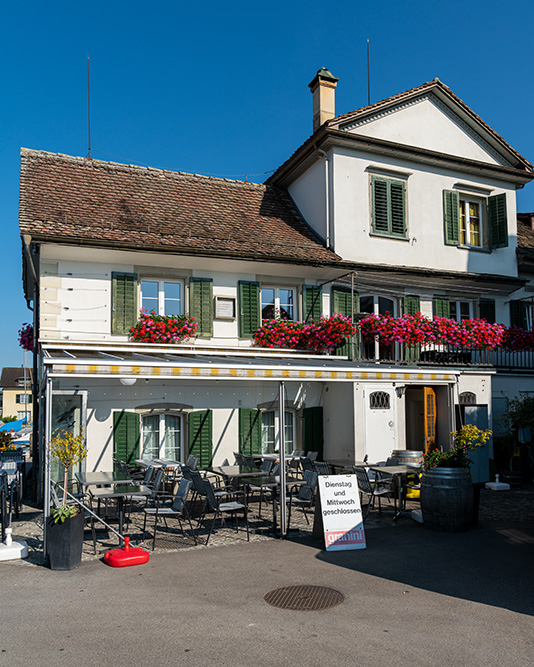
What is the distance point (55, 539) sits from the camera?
303 inches

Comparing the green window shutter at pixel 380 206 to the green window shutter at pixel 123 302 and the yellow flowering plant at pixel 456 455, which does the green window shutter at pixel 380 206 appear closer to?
the green window shutter at pixel 123 302

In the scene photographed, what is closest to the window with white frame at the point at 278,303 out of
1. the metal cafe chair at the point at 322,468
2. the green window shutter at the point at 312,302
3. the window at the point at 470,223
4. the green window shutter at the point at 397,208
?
the green window shutter at the point at 312,302

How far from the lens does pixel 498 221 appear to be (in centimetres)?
1773

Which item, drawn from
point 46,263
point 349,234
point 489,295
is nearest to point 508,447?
point 489,295

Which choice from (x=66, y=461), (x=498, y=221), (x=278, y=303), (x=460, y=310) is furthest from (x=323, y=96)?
(x=66, y=461)

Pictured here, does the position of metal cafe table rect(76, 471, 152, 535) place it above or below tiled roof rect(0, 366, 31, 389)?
below

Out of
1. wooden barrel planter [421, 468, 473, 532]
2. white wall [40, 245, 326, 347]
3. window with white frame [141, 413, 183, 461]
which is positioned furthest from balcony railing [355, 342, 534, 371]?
wooden barrel planter [421, 468, 473, 532]

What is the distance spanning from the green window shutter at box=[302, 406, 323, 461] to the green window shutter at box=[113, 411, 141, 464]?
4028mm

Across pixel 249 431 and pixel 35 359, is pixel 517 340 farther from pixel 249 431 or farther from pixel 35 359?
pixel 35 359

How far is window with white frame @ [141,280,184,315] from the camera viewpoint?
14047 millimetres

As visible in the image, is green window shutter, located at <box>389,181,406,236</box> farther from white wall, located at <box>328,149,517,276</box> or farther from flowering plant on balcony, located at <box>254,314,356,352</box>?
→ flowering plant on balcony, located at <box>254,314,356,352</box>

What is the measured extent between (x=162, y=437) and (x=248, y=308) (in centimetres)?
354

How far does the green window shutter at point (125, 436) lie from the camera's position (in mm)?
12938

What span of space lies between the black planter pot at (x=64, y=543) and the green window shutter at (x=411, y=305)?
10.9 metres
